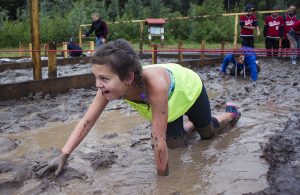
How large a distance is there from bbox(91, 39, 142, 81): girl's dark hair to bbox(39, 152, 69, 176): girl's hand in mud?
86 cm

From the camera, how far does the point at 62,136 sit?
4520 mm

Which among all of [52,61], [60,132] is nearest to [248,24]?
[52,61]

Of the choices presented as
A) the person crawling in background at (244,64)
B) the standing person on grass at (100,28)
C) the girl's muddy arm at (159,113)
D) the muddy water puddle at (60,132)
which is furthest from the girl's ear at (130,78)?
the standing person on grass at (100,28)

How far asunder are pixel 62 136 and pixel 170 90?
6.29 ft

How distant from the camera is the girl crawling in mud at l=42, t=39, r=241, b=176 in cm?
253

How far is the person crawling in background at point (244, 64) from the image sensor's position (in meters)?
8.63

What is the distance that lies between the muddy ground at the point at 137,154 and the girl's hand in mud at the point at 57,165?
0.06 meters

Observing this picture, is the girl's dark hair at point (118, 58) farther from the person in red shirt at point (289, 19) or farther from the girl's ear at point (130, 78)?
the person in red shirt at point (289, 19)

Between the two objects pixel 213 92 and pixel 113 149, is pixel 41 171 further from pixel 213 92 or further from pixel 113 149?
pixel 213 92

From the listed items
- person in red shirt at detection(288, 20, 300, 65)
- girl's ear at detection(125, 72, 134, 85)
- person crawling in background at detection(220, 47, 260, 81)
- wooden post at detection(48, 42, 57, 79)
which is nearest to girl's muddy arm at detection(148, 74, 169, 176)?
girl's ear at detection(125, 72, 134, 85)

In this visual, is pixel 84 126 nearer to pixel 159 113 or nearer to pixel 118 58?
pixel 159 113

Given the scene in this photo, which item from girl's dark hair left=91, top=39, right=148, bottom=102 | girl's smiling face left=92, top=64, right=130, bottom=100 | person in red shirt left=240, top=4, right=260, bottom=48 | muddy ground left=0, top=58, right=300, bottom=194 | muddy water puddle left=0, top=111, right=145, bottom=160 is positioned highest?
person in red shirt left=240, top=4, right=260, bottom=48

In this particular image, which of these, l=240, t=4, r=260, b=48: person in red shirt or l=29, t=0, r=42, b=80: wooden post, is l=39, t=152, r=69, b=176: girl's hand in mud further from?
l=240, t=4, r=260, b=48: person in red shirt

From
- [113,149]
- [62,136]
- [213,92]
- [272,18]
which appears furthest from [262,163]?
[272,18]
